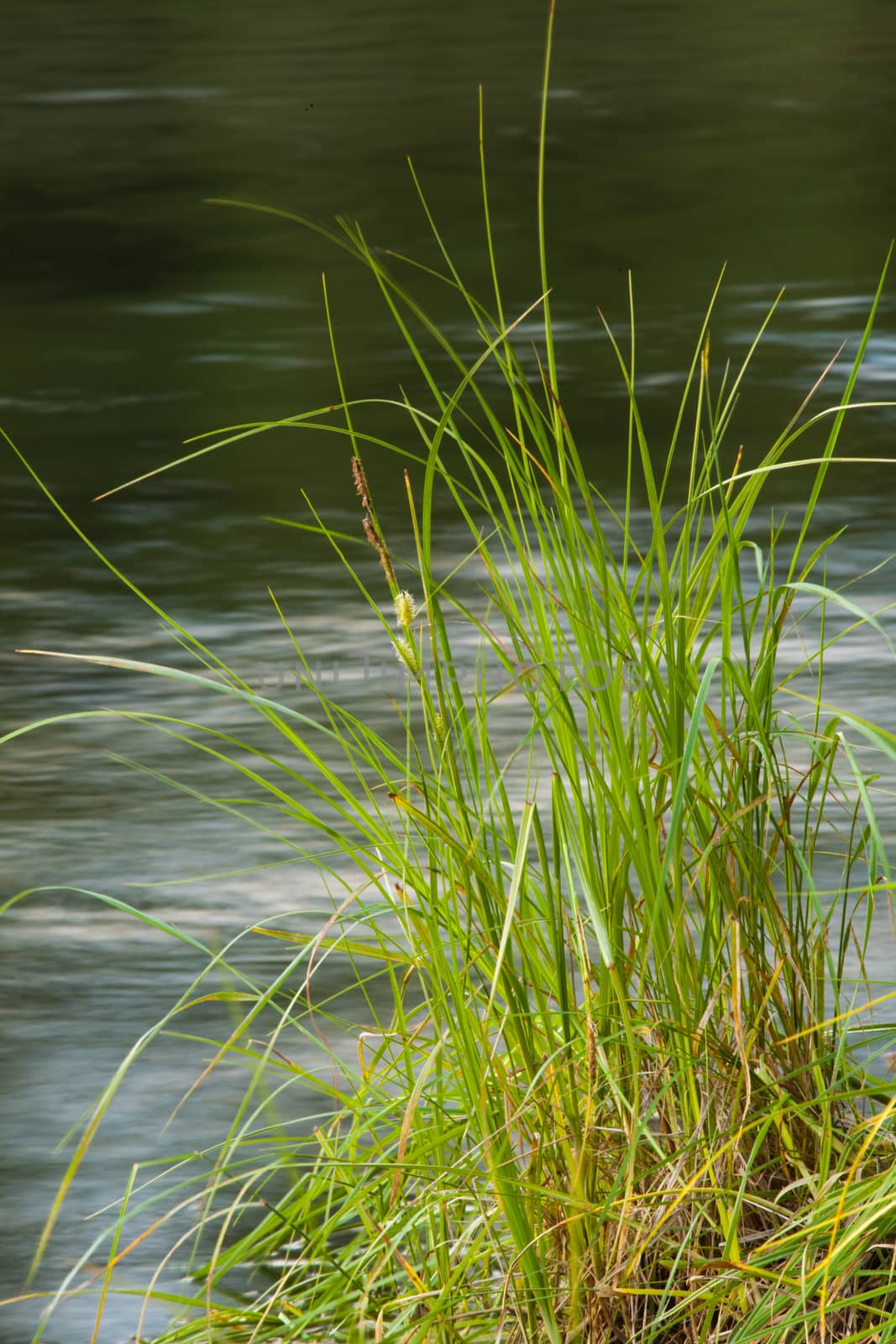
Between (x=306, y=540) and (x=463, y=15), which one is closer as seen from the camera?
(x=306, y=540)

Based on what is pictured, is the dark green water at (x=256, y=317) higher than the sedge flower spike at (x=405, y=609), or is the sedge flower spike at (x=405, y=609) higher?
the dark green water at (x=256, y=317)

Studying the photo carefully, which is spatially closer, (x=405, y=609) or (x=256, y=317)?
(x=405, y=609)

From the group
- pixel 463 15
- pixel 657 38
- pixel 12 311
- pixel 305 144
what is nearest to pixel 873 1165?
pixel 12 311

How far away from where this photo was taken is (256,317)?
616 centimetres

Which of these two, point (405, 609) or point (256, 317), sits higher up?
point (256, 317)

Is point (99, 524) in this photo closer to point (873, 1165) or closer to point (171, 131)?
point (873, 1165)

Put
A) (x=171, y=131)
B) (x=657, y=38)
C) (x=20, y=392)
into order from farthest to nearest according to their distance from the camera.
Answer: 1. (x=657, y=38)
2. (x=171, y=131)
3. (x=20, y=392)

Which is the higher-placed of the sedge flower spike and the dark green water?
the dark green water

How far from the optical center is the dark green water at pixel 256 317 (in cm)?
272

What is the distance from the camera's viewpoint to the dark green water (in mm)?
2719

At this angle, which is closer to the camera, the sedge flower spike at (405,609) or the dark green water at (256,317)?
the sedge flower spike at (405,609)

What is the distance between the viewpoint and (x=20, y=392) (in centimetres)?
556

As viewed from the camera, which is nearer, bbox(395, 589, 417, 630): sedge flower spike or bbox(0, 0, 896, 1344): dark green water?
bbox(395, 589, 417, 630): sedge flower spike

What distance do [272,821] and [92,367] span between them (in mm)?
2985
